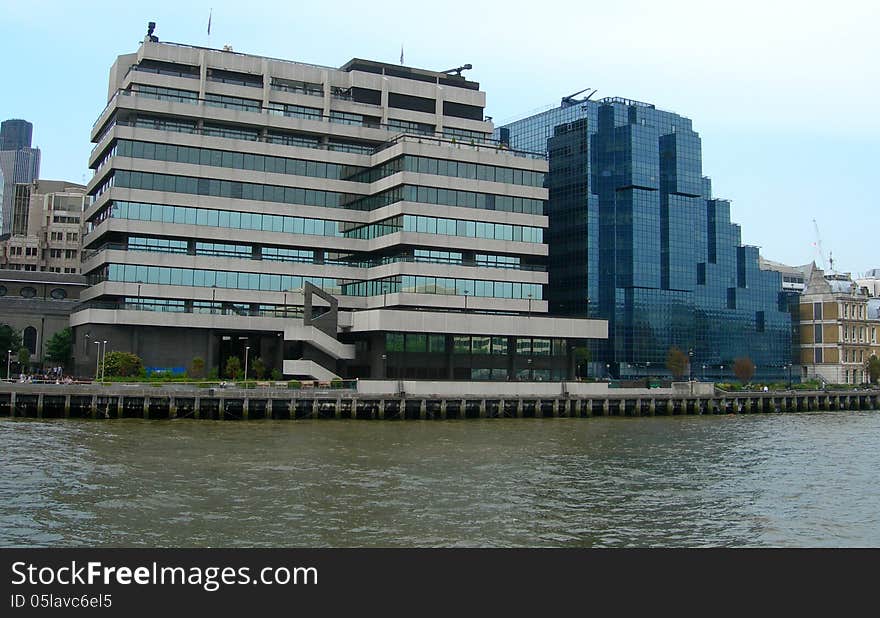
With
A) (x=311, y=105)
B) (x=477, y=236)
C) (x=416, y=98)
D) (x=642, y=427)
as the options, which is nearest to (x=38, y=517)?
(x=642, y=427)

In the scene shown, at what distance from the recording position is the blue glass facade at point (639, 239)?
15000 centimetres

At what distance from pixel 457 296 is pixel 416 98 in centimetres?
3253

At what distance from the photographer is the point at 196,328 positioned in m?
105

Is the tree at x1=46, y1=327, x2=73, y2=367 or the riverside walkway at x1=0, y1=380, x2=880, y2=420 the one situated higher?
the tree at x1=46, y1=327, x2=73, y2=367

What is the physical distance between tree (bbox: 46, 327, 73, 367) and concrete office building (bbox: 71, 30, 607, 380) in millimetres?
11538

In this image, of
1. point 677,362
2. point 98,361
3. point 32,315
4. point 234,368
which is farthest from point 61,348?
point 677,362

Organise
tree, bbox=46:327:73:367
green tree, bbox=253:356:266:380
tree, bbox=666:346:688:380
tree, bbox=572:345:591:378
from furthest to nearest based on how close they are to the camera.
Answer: tree, bbox=666:346:688:380, tree, bbox=572:345:591:378, tree, bbox=46:327:73:367, green tree, bbox=253:356:266:380

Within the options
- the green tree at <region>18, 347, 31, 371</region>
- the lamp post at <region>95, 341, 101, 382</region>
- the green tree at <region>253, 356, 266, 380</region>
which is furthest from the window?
the green tree at <region>253, 356, 266, 380</region>

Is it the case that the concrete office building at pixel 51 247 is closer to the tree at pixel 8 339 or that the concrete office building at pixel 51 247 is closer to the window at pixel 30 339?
the window at pixel 30 339

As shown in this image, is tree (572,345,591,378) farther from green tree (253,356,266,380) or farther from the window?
the window

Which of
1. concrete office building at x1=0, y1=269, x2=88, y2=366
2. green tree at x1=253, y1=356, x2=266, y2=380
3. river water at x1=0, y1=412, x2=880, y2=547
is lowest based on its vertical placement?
river water at x1=0, y1=412, x2=880, y2=547

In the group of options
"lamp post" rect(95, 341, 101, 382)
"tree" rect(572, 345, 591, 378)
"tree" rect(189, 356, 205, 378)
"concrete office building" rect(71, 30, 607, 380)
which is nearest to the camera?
"lamp post" rect(95, 341, 101, 382)

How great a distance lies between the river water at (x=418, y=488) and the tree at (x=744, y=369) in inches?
3611

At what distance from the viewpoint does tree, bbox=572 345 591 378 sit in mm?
135288
